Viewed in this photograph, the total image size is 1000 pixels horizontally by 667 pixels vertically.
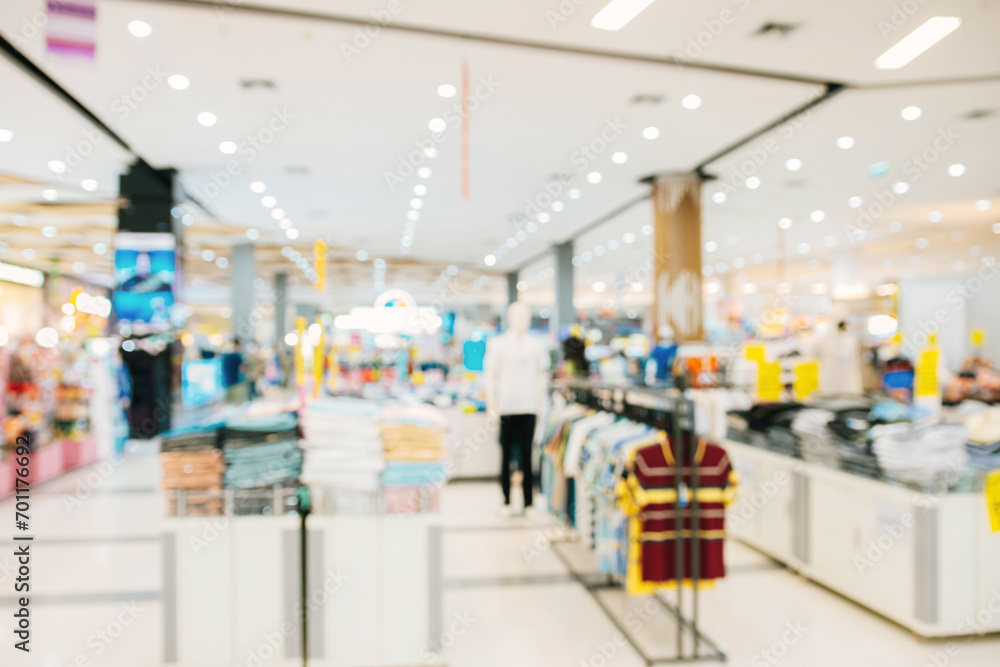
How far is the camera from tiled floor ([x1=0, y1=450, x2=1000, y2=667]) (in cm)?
287

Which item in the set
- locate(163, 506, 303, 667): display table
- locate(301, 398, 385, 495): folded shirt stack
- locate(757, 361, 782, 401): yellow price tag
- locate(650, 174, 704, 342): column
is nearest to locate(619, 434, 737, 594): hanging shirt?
locate(301, 398, 385, 495): folded shirt stack

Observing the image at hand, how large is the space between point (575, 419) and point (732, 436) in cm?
141

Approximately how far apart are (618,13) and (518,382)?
2.79 metres

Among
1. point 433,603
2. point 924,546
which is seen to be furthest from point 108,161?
point 924,546

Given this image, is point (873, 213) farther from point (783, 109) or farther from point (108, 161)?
point (108, 161)

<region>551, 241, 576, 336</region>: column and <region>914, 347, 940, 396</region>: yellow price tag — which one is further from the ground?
<region>551, 241, 576, 336</region>: column

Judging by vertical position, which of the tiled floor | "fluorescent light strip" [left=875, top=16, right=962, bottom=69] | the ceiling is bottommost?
the tiled floor

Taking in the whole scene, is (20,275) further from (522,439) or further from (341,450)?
(341,450)

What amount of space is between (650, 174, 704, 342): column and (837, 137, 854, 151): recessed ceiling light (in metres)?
1.85

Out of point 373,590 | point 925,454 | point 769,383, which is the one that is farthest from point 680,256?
point 373,590

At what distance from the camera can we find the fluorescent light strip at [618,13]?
4199mm

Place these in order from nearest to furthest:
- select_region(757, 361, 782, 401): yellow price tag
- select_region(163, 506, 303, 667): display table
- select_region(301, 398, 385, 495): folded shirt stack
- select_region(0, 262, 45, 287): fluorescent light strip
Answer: select_region(163, 506, 303, 667): display table → select_region(301, 398, 385, 495): folded shirt stack → select_region(757, 361, 782, 401): yellow price tag → select_region(0, 262, 45, 287): fluorescent light strip

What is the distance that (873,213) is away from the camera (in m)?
11.7

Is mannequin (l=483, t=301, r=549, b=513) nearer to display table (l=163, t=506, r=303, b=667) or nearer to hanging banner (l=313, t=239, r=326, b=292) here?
display table (l=163, t=506, r=303, b=667)
